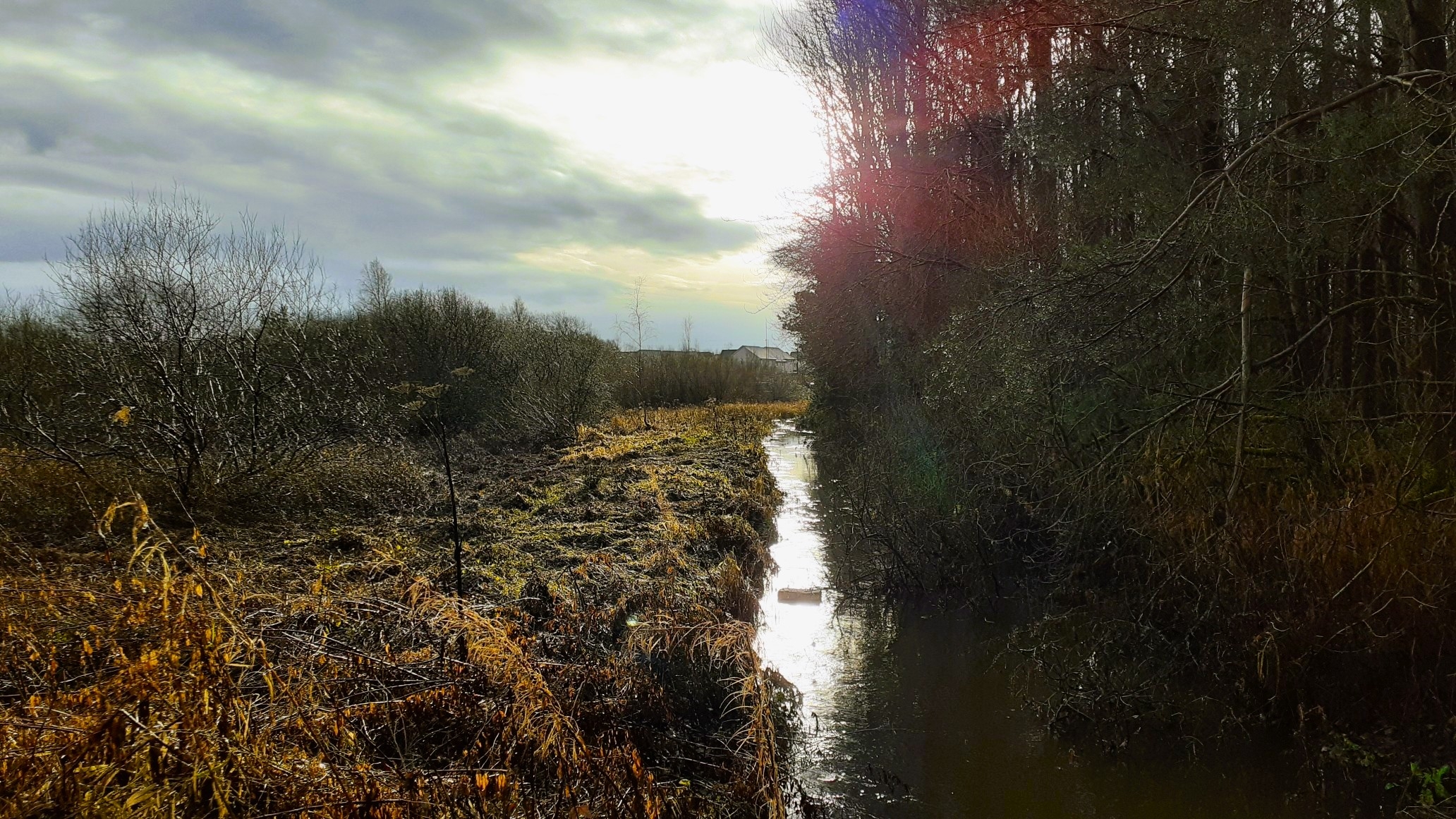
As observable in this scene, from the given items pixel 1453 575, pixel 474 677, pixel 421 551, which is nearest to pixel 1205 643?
pixel 1453 575

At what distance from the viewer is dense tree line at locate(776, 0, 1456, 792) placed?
17.6ft

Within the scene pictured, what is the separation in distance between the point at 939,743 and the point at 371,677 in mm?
4058

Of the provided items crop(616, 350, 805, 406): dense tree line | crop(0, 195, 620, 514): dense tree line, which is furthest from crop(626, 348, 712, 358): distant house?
crop(0, 195, 620, 514): dense tree line

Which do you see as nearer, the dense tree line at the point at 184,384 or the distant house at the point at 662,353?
the dense tree line at the point at 184,384

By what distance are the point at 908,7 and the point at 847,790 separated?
41.8ft

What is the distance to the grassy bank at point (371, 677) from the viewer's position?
2.99 metres

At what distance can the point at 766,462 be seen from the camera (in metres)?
20.2

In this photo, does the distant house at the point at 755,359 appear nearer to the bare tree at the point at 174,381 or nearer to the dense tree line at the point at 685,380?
the dense tree line at the point at 685,380

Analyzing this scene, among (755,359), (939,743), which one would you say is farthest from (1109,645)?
(755,359)

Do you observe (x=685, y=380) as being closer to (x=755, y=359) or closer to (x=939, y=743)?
(x=755, y=359)

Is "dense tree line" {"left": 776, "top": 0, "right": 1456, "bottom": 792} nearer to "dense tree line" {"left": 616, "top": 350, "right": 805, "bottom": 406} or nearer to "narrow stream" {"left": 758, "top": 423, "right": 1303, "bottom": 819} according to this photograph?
"narrow stream" {"left": 758, "top": 423, "right": 1303, "bottom": 819}

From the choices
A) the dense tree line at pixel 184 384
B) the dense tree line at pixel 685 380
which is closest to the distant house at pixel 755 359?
the dense tree line at pixel 685 380

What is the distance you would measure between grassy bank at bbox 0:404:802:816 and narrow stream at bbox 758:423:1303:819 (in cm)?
60

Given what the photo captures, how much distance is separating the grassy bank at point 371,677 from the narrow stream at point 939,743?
1.98 ft
